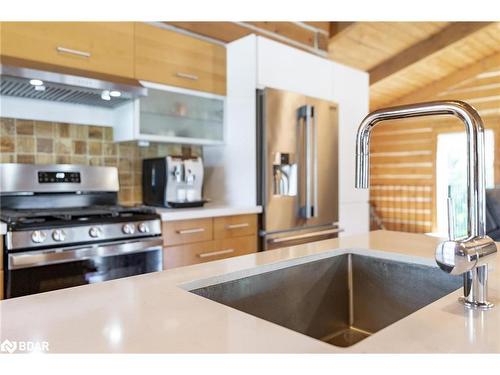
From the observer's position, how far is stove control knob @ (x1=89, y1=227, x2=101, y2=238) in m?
2.00

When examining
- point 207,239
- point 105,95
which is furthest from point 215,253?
point 105,95

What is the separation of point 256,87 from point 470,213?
7.23 ft

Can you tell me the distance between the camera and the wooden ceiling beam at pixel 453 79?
18.8 ft

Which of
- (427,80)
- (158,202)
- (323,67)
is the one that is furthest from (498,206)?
(427,80)

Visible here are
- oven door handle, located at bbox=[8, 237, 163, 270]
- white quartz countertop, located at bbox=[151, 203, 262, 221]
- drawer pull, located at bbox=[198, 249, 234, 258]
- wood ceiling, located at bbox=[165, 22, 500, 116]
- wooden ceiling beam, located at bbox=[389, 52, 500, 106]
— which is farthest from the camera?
wooden ceiling beam, located at bbox=[389, 52, 500, 106]

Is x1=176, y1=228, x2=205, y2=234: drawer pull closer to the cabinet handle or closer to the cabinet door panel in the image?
the cabinet door panel

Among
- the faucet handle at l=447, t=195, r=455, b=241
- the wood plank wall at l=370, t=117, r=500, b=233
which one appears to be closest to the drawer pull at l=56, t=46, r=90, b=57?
the faucet handle at l=447, t=195, r=455, b=241

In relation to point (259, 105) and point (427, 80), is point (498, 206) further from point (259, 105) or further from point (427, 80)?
point (427, 80)

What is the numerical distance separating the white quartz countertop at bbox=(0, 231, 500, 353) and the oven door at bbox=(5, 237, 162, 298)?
1111 millimetres

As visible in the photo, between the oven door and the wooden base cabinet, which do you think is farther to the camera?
the wooden base cabinet

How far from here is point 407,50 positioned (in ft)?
16.7

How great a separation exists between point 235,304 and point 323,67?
8.69 ft
